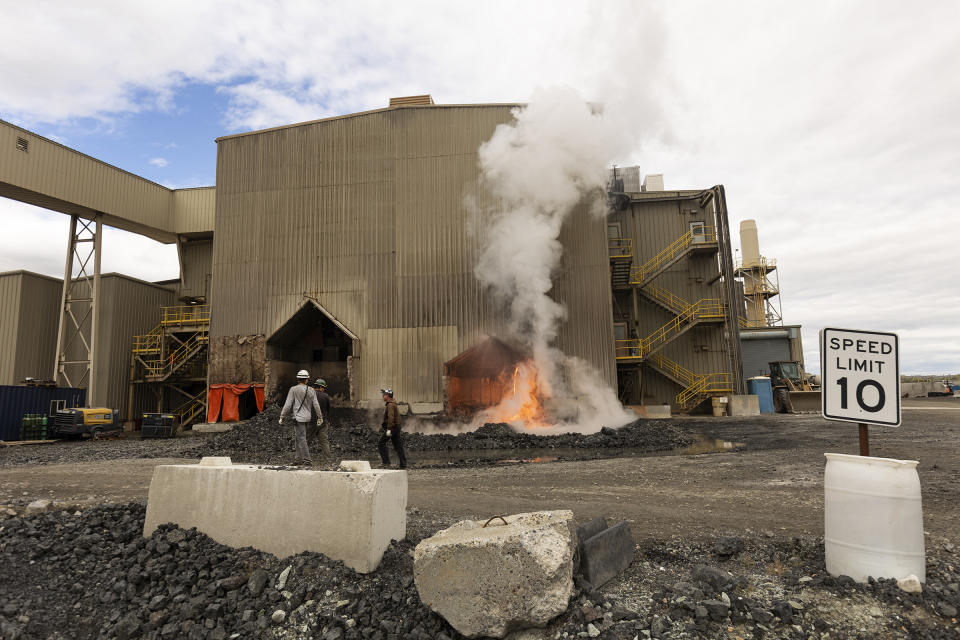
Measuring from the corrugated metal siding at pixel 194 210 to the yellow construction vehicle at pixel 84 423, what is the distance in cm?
1059

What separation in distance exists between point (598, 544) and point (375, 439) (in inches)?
499

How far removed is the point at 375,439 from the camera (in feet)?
52.3

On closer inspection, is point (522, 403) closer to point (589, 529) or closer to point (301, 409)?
point (301, 409)

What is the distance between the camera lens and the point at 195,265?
28203 millimetres

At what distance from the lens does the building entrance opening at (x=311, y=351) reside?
20734mm

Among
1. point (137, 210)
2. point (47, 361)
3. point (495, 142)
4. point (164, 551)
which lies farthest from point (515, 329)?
point (47, 361)

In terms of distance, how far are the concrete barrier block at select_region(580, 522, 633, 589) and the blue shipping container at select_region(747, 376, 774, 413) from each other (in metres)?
20.7

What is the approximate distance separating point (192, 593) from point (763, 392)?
2352 centimetres

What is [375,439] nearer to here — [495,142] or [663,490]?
[663,490]

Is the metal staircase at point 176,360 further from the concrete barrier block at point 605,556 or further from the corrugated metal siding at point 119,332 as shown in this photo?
the concrete barrier block at point 605,556

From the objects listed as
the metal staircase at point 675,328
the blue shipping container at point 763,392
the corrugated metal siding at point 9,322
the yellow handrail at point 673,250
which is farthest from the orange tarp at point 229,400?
the blue shipping container at point 763,392

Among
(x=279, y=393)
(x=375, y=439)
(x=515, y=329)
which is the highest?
(x=515, y=329)

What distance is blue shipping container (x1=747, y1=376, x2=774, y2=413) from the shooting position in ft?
74.1

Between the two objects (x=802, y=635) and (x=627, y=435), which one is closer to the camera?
(x=802, y=635)
